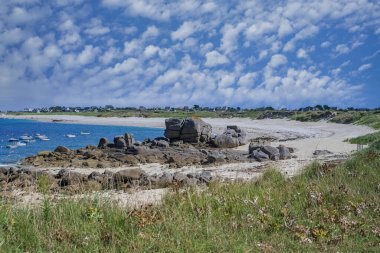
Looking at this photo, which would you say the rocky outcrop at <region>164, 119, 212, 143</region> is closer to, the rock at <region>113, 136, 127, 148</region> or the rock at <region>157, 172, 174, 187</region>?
the rock at <region>113, 136, 127, 148</region>

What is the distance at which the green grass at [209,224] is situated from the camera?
6230 mm

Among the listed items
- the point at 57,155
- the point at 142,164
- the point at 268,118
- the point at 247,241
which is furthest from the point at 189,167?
the point at 268,118

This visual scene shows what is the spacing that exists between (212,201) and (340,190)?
3.07 metres

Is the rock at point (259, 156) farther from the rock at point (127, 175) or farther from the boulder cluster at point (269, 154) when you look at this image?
the rock at point (127, 175)

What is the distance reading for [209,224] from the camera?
702 cm

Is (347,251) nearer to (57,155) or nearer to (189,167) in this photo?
(189,167)

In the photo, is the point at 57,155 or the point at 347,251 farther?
the point at 57,155

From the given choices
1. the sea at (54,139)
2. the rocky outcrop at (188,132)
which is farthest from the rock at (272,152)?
the sea at (54,139)

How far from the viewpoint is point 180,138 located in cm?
3597

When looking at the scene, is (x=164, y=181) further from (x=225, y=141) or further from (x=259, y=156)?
(x=225, y=141)

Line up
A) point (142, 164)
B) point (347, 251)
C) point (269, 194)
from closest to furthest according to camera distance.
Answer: point (347, 251) → point (269, 194) → point (142, 164)

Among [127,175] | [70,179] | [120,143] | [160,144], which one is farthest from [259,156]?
[70,179]

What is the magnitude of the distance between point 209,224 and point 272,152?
18909mm

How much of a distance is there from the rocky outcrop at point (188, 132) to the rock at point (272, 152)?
32.0 ft
